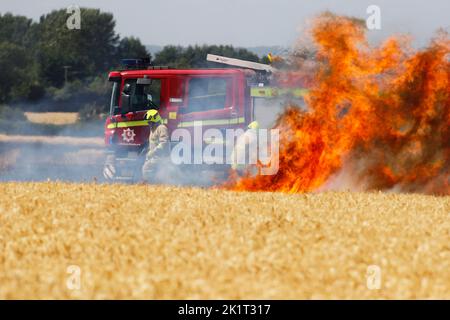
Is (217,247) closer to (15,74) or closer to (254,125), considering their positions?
(254,125)

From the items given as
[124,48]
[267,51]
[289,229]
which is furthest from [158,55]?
[289,229]

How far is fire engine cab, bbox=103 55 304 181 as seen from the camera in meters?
20.0

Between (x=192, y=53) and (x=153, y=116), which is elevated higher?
(x=192, y=53)

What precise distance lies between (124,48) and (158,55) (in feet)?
29.9

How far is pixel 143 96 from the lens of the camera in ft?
67.3

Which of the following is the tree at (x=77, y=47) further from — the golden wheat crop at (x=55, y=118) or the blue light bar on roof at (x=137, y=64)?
the blue light bar on roof at (x=137, y=64)

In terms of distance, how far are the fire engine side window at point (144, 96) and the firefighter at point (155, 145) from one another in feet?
1.06

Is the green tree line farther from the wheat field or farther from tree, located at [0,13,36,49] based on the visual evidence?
the wheat field

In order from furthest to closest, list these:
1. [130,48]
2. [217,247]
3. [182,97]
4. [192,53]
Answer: [130,48]
[192,53]
[182,97]
[217,247]

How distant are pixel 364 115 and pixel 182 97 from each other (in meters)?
4.54

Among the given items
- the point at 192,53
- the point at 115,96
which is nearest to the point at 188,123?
the point at 115,96

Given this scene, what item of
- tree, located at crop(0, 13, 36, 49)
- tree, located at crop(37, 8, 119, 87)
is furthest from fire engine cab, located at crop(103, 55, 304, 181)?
tree, located at crop(0, 13, 36, 49)

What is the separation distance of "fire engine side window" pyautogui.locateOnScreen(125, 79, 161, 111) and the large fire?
3.26 meters
